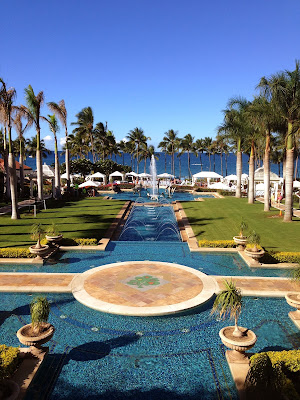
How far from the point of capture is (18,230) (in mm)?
21531

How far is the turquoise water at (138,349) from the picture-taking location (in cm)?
701

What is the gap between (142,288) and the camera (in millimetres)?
12195

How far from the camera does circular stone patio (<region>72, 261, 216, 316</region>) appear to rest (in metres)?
10.5

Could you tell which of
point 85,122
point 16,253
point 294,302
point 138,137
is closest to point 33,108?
point 16,253

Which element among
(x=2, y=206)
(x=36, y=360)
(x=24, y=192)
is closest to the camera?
(x=36, y=360)

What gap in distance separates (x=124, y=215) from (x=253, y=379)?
966 inches

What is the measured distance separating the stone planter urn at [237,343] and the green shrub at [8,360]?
4926 millimetres

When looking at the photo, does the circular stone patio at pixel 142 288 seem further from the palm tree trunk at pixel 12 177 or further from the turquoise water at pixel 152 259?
the palm tree trunk at pixel 12 177

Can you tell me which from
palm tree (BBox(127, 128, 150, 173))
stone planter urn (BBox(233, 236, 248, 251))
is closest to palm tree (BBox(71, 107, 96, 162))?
palm tree (BBox(127, 128, 150, 173))

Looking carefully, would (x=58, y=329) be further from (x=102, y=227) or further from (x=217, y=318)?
(x=102, y=227)

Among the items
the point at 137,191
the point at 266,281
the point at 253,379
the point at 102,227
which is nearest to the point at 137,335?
the point at 253,379

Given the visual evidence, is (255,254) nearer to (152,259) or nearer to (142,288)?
(152,259)

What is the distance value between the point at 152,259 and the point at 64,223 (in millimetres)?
10353

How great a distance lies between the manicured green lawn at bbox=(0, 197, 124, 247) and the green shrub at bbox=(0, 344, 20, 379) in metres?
11.6
